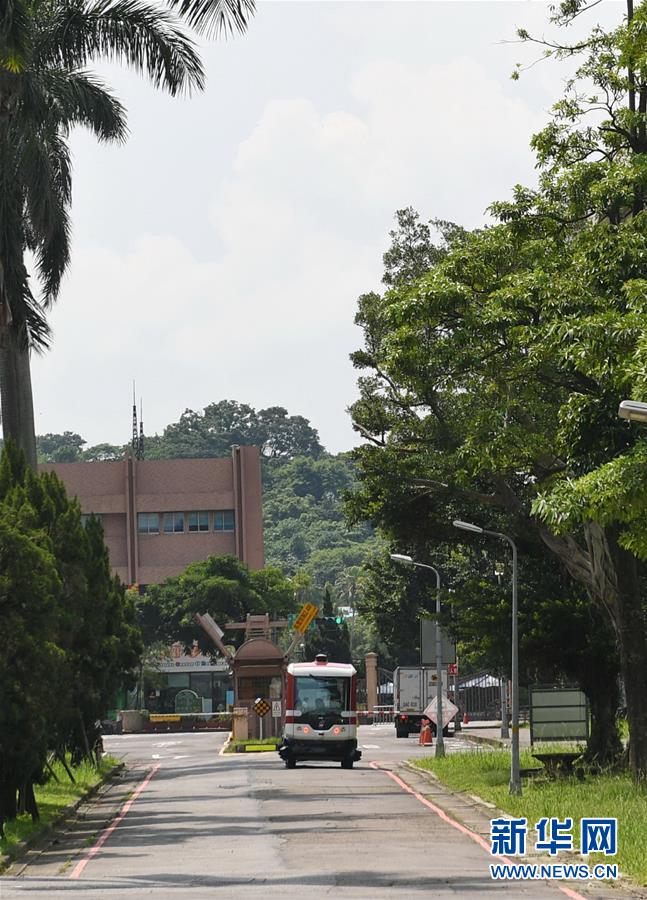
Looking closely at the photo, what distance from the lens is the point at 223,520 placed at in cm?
10650

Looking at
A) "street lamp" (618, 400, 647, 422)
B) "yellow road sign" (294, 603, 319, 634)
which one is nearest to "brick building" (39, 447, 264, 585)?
"yellow road sign" (294, 603, 319, 634)

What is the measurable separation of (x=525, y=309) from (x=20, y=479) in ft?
35.5

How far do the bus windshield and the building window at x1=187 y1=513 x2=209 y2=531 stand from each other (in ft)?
211

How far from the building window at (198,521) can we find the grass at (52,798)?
57806 mm

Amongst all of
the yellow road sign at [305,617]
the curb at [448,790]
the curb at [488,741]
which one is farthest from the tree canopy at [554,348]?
the yellow road sign at [305,617]

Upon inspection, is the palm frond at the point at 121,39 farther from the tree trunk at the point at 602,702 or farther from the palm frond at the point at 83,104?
the tree trunk at the point at 602,702

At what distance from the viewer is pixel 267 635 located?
6262cm

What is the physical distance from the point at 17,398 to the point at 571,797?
1522 centimetres

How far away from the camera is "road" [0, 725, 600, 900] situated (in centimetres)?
1705

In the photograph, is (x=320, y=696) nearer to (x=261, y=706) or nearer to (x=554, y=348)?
(x=261, y=706)

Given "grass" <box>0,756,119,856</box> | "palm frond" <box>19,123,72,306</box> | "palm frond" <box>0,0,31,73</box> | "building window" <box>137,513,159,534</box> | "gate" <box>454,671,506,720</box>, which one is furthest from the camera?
"building window" <box>137,513,159,534</box>

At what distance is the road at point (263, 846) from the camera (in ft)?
55.9

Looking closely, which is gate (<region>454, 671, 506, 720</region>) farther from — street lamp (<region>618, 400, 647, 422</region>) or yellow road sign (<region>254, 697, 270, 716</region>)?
street lamp (<region>618, 400, 647, 422</region>)

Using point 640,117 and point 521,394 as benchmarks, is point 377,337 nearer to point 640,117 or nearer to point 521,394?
point 521,394
